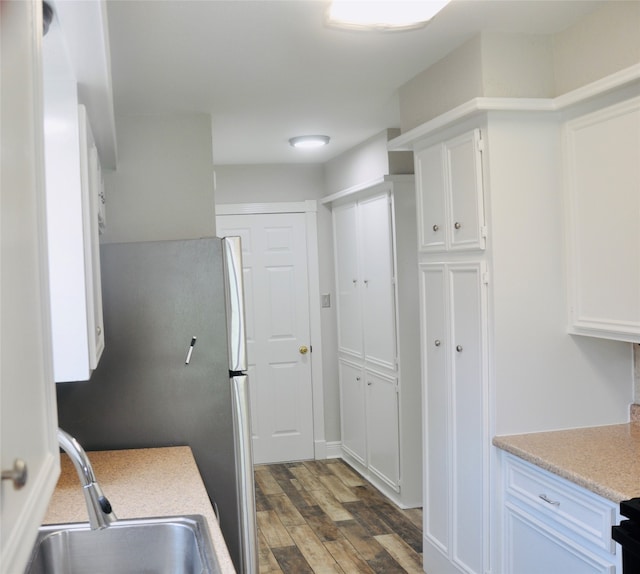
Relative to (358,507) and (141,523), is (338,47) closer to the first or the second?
(141,523)

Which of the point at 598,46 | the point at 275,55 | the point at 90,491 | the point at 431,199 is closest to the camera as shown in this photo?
the point at 90,491

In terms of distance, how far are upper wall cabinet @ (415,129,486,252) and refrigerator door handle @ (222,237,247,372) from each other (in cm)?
89

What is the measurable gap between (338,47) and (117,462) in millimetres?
1766

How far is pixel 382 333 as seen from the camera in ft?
14.9

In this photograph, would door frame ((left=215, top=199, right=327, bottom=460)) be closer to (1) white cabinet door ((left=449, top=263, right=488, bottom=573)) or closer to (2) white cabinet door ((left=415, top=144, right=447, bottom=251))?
(2) white cabinet door ((left=415, top=144, right=447, bottom=251))

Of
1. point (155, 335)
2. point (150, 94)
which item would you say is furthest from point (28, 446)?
point (150, 94)

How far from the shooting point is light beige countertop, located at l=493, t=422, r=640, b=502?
2.11 m

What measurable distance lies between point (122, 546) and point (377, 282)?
9.68 feet

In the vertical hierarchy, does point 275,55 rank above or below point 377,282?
above

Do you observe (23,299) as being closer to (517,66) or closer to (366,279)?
(517,66)

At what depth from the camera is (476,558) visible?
2865 mm

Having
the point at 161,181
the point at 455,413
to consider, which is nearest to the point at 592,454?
the point at 455,413

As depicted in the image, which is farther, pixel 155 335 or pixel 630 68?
pixel 155 335

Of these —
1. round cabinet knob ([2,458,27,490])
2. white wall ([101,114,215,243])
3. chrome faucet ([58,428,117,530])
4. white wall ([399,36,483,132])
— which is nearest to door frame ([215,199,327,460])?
white wall ([101,114,215,243])
